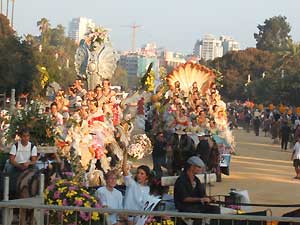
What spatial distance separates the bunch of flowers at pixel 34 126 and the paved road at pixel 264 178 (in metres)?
4.14

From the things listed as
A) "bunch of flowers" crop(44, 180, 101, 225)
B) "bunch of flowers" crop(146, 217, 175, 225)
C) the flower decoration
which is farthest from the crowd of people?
"bunch of flowers" crop(146, 217, 175, 225)

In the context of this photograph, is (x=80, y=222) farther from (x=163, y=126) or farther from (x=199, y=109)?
(x=163, y=126)

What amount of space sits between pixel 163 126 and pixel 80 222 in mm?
16332

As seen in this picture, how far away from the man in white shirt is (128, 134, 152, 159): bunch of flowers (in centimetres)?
968

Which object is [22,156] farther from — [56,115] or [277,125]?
[277,125]

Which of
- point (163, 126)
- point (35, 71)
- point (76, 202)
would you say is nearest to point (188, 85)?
point (163, 126)

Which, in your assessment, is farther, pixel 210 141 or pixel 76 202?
pixel 210 141

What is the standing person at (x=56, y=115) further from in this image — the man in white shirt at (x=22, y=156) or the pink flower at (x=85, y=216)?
the pink flower at (x=85, y=216)

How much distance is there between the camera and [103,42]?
2058cm

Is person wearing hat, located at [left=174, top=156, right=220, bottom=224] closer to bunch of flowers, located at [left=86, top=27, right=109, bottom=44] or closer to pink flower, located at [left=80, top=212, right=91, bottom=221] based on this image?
pink flower, located at [left=80, top=212, right=91, bottom=221]

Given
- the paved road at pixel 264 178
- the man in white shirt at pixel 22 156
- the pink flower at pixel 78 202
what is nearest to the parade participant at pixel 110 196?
the pink flower at pixel 78 202

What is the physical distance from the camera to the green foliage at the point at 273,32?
121 meters

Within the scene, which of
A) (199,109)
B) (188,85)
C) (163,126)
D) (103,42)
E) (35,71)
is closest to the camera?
(103,42)

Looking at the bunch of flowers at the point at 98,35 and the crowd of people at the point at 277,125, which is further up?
the bunch of flowers at the point at 98,35
